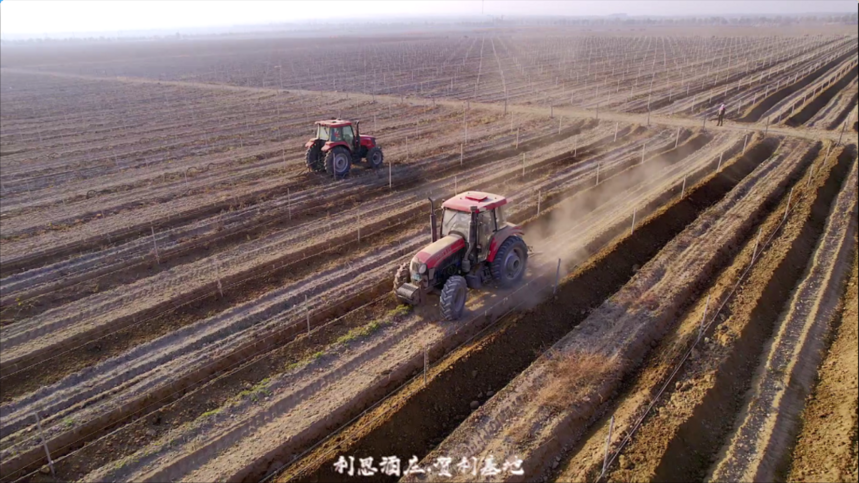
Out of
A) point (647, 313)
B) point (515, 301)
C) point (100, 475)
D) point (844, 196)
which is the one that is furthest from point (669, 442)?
point (844, 196)

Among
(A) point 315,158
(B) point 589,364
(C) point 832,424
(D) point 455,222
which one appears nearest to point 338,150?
(A) point 315,158

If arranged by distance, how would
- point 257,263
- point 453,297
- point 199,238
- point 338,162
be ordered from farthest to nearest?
point 338,162 < point 199,238 < point 257,263 < point 453,297

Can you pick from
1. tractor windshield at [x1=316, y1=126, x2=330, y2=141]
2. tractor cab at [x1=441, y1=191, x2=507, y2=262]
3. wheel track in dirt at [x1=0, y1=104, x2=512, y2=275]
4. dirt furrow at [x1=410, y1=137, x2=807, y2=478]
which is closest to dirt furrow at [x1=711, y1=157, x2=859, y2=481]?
dirt furrow at [x1=410, y1=137, x2=807, y2=478]

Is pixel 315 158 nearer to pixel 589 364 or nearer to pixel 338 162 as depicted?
pixel 338 162

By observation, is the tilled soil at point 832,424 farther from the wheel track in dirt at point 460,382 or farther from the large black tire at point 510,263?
the large black tire at point 510,263

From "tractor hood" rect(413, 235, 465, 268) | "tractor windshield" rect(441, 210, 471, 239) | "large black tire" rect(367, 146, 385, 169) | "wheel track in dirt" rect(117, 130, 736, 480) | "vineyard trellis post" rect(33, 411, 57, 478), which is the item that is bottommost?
"wheel track in dirt" rect(117, 130, 736, 480)

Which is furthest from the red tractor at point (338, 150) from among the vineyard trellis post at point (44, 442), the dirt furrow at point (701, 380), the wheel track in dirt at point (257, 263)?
the dirt furrow at point (701, 380)

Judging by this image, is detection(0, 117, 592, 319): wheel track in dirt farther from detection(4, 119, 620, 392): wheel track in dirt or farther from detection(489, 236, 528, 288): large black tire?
detection(489, 236, 528, 288): large black tire
